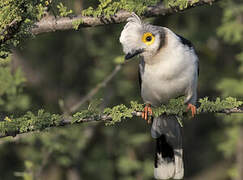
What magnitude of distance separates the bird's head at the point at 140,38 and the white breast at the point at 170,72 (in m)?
0.13

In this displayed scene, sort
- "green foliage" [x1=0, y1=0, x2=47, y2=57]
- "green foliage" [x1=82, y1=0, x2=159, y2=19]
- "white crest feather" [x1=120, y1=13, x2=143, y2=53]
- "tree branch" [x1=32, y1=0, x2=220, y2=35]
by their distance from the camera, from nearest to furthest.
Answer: "green foliage" [x1=0, y1=0, x2=47, y2=57], "green foliage" [x1=82, y1=0, x2=159, y2=19], "tree branch" [x1=32, y1=0, x2=220, y2=35], "white crest feather" [x1=120, y1=13, x2=143, y2=53]

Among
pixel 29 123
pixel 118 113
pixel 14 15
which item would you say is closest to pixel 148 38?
pixel 118 113

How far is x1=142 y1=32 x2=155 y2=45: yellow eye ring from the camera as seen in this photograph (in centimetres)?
508

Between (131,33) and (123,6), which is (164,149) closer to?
(131,33)

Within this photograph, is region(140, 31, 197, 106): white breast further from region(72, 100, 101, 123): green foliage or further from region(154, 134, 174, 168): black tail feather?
region(72, 100, 101, 123): green foliage

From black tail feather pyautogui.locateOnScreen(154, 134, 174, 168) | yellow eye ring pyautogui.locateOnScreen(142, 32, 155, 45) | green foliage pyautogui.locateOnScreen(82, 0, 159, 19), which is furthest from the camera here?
black tail feather pyautogui.locateOnScreen(154, 134, 174, 168)

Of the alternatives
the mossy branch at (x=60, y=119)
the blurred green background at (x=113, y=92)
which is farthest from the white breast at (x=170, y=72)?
the blurred green background at (x=113, y=92)

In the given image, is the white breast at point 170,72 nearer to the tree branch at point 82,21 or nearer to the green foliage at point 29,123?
the tree branch at point 82,21

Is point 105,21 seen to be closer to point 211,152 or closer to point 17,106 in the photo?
point 17,106

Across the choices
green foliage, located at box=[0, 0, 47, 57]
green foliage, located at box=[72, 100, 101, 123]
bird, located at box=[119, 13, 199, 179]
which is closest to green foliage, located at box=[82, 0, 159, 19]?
bird, located at box=[119, 13, 199, 179]

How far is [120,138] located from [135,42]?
5986 mm

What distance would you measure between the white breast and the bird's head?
0.13 metres

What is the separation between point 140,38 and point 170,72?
2.06 ft

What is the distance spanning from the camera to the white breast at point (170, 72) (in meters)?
5.38
